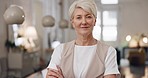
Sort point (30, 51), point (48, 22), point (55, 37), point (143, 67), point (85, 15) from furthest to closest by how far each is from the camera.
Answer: point (55, 37)
point (143, 67)
point (30, 51)
point (48, 22)
point (85, 15)

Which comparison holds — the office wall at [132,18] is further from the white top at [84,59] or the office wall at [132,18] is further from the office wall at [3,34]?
the white top at [84,59]

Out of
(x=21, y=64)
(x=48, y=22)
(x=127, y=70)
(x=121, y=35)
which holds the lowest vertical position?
(x=127, y=70)

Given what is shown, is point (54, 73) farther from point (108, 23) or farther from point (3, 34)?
point (108, 23)

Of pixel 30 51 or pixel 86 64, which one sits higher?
pixel 86 64

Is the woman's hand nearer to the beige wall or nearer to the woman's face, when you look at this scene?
the woman's face

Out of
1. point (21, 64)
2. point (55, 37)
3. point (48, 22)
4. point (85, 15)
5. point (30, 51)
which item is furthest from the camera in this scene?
point (55, 37)

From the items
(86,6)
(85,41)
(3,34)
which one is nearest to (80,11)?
(86,6)

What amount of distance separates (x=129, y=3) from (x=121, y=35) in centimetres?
79

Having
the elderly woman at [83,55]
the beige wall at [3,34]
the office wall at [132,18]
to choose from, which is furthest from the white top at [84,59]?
the office wall at [132,18]

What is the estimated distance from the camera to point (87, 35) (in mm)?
1189

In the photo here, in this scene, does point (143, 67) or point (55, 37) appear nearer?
point (143, 67)

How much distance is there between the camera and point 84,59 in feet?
3.94

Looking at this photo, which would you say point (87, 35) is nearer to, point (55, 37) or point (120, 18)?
point (120, 18)

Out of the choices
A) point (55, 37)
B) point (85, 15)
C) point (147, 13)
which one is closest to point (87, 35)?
point (85, 15)
